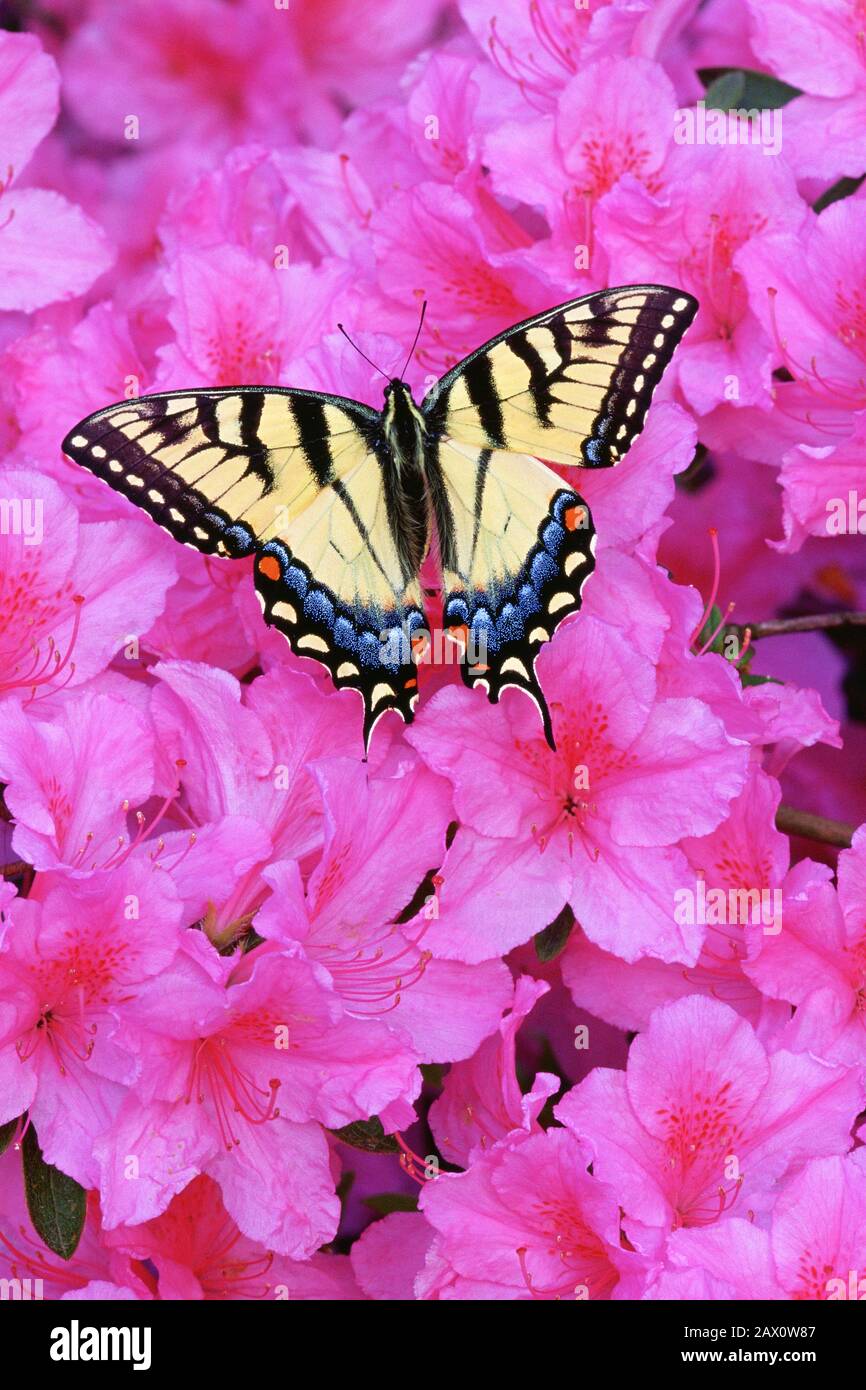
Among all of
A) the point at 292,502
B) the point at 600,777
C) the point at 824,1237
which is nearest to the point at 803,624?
the point at 600,777

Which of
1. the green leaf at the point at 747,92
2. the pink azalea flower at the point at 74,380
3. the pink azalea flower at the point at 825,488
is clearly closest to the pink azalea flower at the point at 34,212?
the pink azalea flower at the point at 74,380

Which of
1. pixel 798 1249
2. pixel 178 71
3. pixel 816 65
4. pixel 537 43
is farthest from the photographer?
pixel 178 71

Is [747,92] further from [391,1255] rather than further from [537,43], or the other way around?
[391,1255]

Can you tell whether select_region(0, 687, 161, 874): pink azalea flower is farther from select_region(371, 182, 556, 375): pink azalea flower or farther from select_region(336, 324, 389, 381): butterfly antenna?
select_region(371, 182, 556, 375): pink azalea flower

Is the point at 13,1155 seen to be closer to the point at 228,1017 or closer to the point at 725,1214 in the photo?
the point at 228,1017
